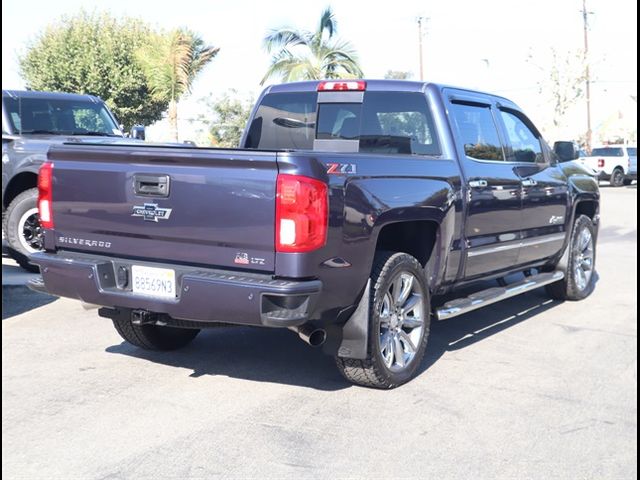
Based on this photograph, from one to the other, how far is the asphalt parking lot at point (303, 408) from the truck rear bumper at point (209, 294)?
594 millimetres

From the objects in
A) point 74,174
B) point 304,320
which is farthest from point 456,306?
point 74,174

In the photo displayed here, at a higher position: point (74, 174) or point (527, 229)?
point (74, 174)

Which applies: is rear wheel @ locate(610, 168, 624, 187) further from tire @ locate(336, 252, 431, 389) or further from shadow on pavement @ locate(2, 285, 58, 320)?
tire @ locate(336, 252, 431, 389)

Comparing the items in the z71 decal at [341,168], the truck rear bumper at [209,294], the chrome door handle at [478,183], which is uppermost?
the z71 decal at [341,168]

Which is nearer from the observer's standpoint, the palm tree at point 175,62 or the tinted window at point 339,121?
the tinted window at point 339,121

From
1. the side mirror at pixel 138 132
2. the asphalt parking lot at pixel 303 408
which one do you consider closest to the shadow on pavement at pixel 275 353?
the asphalt parking lot at pixel 303 408

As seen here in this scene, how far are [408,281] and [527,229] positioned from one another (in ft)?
6.76

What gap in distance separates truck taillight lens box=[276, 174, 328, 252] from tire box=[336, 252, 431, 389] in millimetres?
804

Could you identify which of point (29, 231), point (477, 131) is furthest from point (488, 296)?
point (29, 231)

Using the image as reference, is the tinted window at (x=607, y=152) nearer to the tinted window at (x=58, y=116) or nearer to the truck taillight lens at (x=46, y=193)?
the tinted window at (x=58, y=116)

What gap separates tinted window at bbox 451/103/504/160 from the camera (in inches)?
241

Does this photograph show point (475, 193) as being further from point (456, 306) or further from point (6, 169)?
point (6, 169)

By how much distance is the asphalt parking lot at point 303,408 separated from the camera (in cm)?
390

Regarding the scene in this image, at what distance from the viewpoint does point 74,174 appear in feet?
16.3
